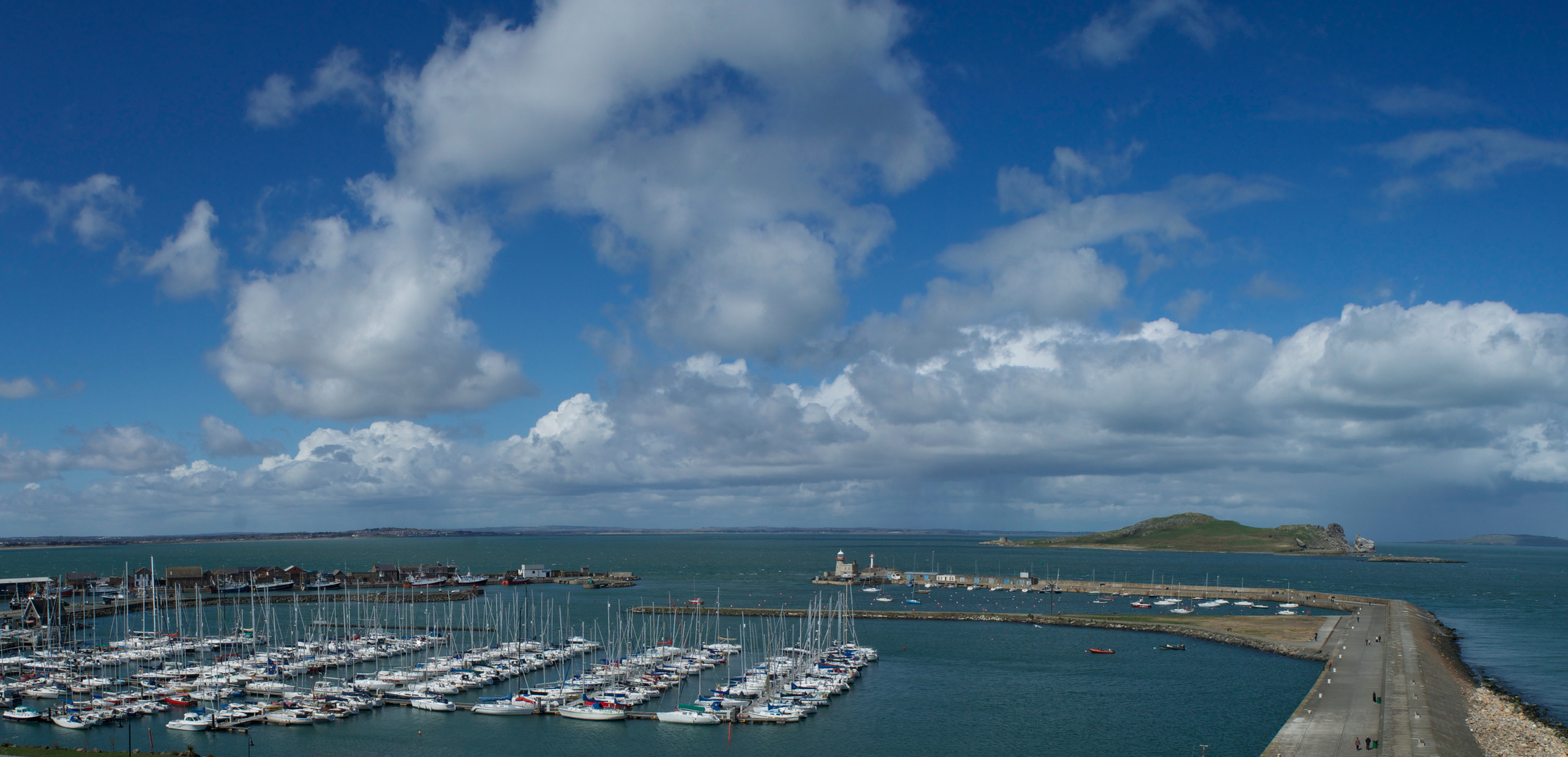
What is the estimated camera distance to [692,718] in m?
62.6

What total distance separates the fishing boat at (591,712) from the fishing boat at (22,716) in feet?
106

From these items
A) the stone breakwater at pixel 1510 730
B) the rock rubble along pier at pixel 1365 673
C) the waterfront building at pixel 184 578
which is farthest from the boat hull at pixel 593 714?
the waterfront building at pixel 184 578

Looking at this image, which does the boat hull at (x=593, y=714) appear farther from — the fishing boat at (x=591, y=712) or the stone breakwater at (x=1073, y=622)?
the stone breakwater at (x=1073, y=622)

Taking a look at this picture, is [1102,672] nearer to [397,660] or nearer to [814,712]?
[814,712]

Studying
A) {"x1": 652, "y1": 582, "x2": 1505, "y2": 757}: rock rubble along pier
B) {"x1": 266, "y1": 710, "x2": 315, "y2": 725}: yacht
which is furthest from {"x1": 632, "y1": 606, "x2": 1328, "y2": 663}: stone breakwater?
{"x1": 266, "y1": 710, "x2": 315, "y2": 725}: yacht

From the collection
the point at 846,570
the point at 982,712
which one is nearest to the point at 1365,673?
the point at 982,712

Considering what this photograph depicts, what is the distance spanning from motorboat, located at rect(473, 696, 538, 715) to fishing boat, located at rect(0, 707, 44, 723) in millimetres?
26825

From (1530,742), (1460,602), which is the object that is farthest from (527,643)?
(1460,602)

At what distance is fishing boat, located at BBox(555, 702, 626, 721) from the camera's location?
64.1 metres

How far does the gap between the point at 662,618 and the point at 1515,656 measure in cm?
8905

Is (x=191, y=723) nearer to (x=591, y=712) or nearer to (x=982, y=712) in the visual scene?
(x=591, y=712)

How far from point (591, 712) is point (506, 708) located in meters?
5.89

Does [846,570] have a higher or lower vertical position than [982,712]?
lower

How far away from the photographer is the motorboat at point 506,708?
64.8 meters
